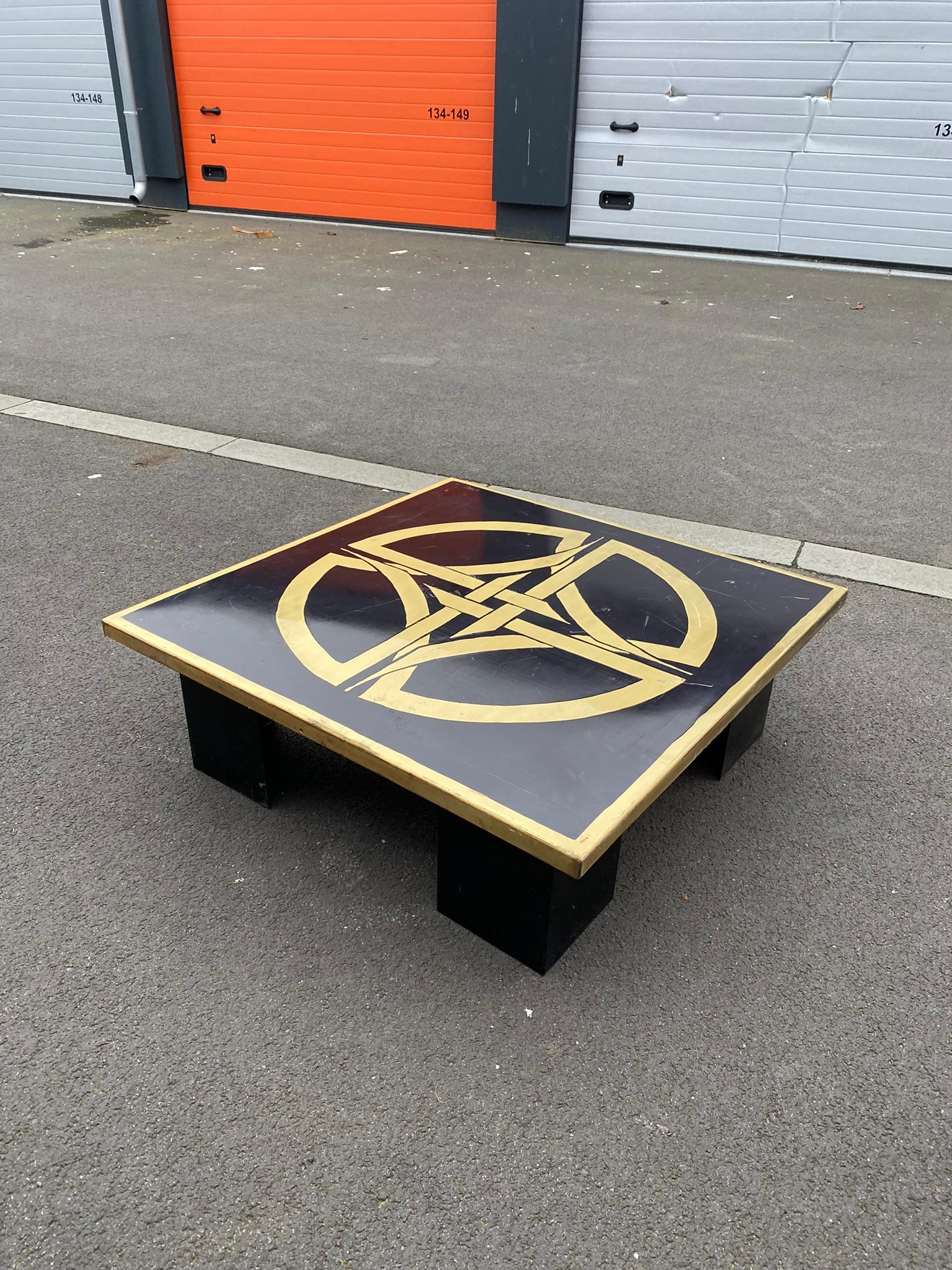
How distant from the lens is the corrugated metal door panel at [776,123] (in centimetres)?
892

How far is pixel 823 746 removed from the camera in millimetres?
2869

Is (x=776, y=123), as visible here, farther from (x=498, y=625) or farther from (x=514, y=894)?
(x=514, y=894)

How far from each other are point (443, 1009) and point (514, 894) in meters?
0.28

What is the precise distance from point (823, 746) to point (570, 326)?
5.59m

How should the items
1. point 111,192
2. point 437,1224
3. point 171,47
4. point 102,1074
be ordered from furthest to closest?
point 111,192
point 171,47
point 102,1074
point 437,1224

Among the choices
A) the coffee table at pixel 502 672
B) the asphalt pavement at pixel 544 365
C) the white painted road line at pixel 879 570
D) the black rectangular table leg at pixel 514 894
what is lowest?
the asphalt pavement at pixel 544 365

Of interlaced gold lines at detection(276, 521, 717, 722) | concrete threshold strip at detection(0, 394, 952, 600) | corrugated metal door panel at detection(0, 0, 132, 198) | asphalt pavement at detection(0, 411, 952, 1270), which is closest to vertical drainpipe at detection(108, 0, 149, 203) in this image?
corrugated metal door panel at detection(0, 0, 132, 198)

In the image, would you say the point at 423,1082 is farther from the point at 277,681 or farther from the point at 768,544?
the point at 768,544

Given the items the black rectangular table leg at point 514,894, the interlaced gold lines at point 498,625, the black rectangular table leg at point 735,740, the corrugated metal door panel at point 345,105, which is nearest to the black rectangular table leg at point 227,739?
the interlaced gold lines at point 498,625

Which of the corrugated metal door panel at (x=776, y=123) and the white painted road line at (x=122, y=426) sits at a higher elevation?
the corrugated metal door panel at (x=776, y=123)

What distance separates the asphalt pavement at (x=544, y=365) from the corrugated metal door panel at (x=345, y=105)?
110 cm

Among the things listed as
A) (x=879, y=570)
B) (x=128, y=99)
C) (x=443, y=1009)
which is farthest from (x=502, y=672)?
(x=128, y=99)

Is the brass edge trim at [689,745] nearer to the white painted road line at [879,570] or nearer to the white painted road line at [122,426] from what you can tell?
the white painted road line at [879,570]

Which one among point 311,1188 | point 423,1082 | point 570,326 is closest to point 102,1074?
point 311,1188
